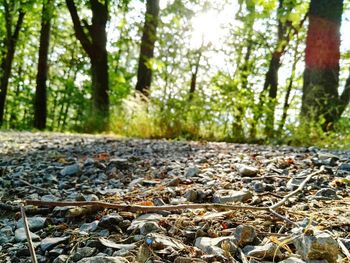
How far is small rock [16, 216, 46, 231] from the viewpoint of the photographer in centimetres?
164

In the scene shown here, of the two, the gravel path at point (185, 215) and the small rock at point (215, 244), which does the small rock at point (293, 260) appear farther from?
the small rock at point (215, 244)

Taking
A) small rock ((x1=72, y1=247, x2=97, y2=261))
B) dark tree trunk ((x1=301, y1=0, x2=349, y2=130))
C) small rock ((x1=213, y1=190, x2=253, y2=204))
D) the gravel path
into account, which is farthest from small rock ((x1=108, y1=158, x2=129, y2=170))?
dark tree trunk ((x1=301, y1=0, x2=349, y2=130))

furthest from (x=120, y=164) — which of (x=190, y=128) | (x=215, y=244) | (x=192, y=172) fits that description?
(x=190, y=128)

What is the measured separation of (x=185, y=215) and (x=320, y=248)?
1.97 ft

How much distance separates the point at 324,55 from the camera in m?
6.30

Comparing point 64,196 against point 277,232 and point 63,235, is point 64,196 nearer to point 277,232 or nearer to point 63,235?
point 63,235

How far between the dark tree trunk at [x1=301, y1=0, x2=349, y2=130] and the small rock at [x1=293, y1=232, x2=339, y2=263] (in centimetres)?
513

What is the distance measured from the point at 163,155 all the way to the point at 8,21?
14.8 meters

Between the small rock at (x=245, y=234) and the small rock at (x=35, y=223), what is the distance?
2.79 ft

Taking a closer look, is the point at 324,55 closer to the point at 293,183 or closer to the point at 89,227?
the point at 293,183

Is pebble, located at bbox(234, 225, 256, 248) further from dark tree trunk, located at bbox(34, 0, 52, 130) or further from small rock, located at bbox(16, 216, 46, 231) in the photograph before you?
dark tree trunk, located at bbox(34, 0, 52, 130)

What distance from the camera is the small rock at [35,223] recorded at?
164 cm

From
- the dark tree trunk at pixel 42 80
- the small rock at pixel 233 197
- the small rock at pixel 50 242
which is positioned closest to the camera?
the small rock at pixel 50 242

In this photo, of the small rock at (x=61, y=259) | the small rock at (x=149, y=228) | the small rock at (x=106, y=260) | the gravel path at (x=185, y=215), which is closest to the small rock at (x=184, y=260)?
the gravel path at (x=185, y=215)
